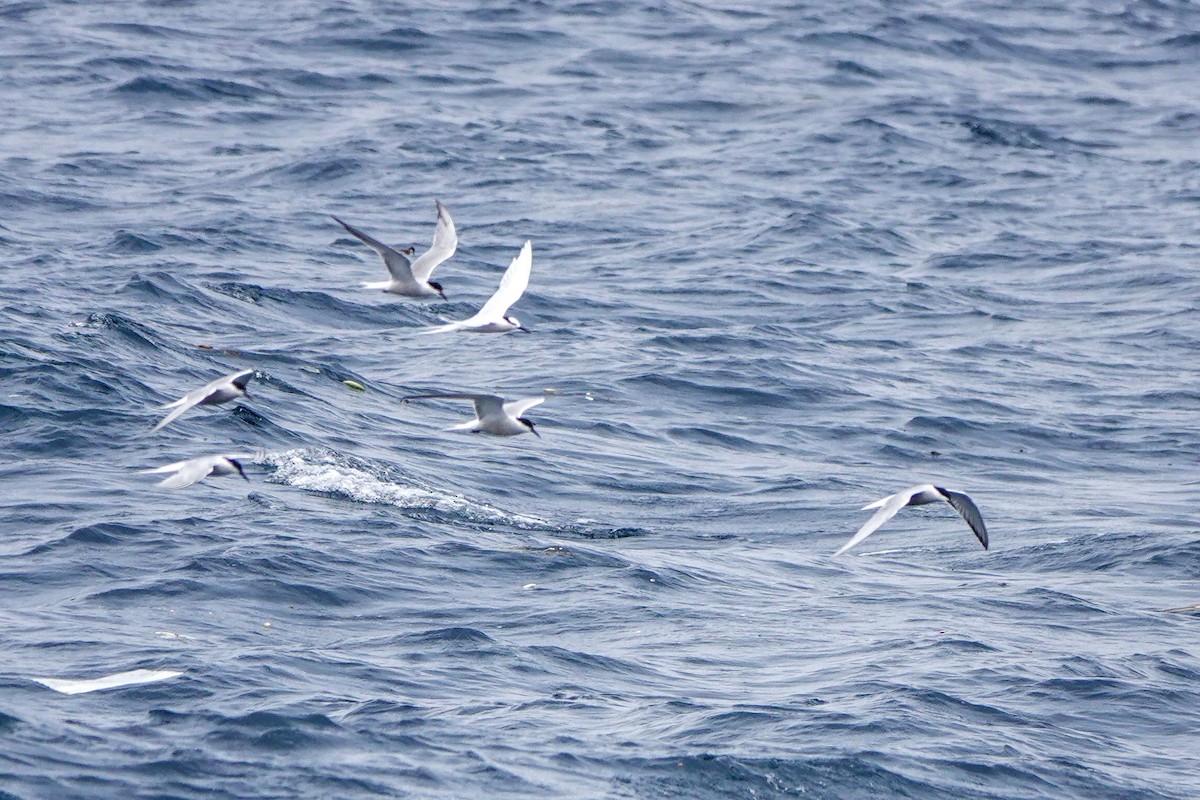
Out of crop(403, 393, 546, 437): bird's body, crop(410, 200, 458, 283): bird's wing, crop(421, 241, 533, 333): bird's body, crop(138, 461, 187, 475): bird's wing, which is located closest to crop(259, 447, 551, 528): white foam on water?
crop(138, 461, 187, 475): bird's wing

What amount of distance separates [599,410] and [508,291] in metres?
4.37

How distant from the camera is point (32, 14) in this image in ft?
123

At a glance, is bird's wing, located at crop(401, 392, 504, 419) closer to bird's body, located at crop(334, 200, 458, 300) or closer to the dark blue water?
the dark blue water

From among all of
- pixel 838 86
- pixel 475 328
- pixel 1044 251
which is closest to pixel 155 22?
pixel 838 86

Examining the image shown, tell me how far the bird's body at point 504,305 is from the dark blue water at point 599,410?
1.76 m

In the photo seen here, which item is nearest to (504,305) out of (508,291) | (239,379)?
(508,291)

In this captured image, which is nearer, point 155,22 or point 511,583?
point 511,583

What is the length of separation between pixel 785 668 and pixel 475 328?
403 centimetres

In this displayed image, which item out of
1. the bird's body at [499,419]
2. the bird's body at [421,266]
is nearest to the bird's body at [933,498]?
the bird's body at [499,419]

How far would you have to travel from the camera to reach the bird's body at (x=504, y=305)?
15492 millimetres

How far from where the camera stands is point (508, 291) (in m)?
16.1

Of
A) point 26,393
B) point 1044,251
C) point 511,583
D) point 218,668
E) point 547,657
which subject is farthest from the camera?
point 1044,251

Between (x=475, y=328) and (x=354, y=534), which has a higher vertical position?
(x=475, y=328)

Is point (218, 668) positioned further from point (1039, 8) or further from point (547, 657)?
point (1039, 8)
